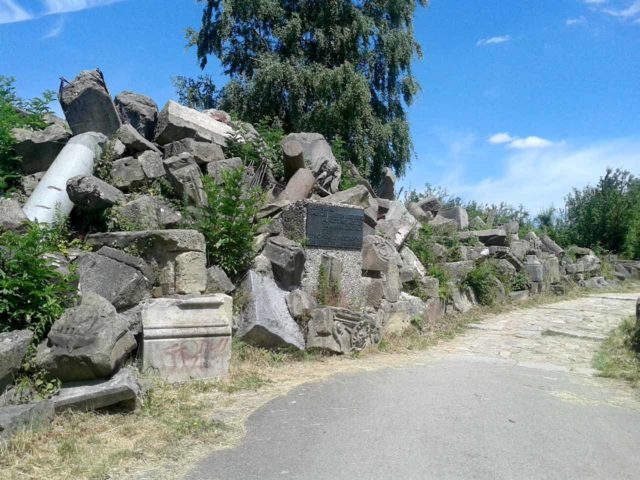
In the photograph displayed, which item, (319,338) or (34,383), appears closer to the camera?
(34,383)

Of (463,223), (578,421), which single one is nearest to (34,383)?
(578,421)

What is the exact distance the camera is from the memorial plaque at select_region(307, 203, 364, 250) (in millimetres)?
7707

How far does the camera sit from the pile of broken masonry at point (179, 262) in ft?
15.0

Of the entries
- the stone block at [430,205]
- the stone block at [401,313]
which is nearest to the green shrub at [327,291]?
the stone block at [401,313]

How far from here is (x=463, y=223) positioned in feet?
48.0

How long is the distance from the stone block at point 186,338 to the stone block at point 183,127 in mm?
3904

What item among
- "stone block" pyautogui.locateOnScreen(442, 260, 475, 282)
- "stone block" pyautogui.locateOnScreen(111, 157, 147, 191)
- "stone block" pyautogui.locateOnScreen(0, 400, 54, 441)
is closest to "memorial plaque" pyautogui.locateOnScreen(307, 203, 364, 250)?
"stone block" pyautogui.locateOnScreen(111, 157, 147, 191)

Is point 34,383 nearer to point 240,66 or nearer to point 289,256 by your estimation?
point 289,256

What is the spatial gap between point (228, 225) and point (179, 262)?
0.83 metres

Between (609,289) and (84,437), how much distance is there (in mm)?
17234

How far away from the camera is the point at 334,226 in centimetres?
789

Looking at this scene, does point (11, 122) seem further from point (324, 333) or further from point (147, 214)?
point (324, 333)

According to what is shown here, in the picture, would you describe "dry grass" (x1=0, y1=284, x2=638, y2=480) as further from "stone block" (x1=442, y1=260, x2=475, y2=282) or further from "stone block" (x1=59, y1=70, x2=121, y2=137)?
"stone block" (x1=442, y1=260, x2=475, y2=282)

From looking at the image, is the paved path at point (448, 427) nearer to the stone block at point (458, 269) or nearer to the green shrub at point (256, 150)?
the stone block at point (458, 269)
